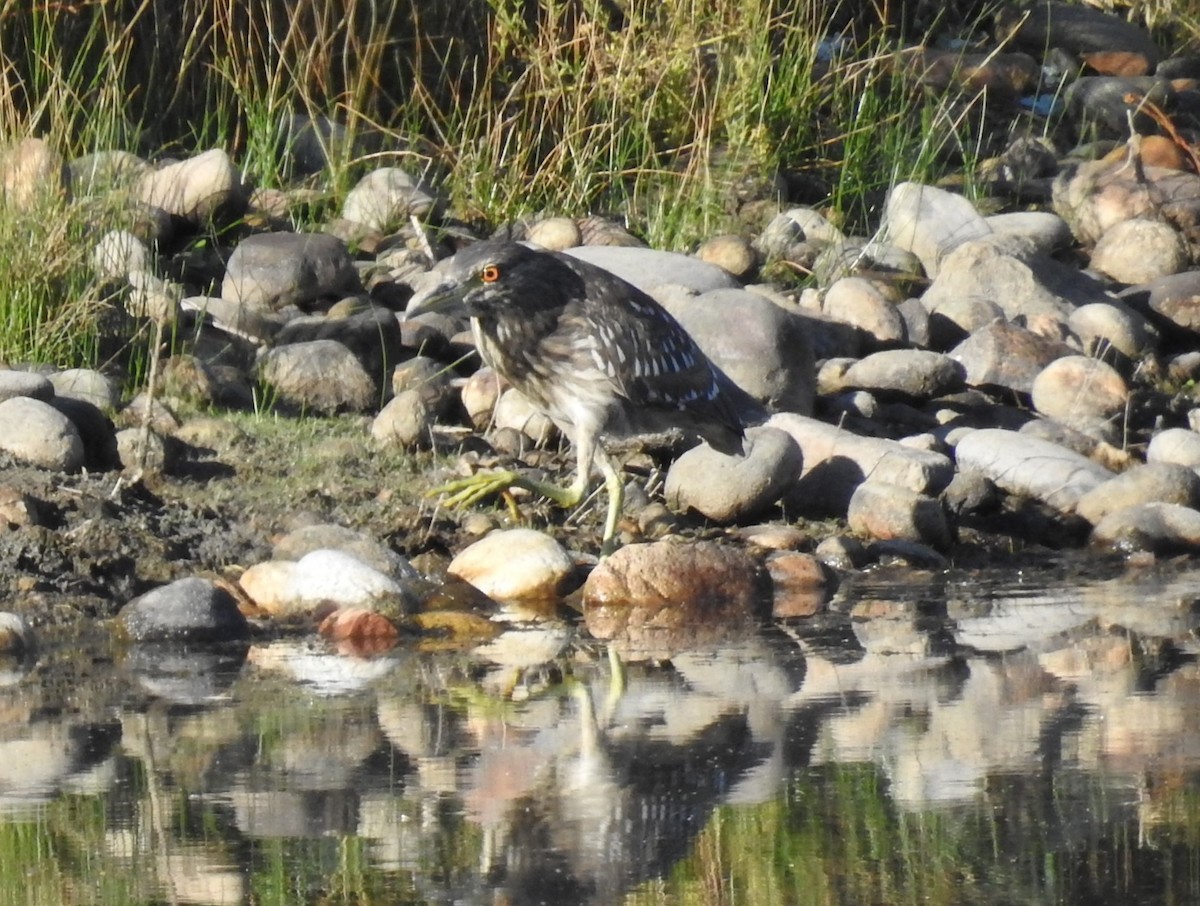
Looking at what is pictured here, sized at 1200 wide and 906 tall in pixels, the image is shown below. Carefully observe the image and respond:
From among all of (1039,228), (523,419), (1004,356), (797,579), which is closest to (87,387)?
(523,419)

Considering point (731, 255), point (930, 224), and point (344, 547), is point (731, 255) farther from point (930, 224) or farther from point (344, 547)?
point (344, 547)

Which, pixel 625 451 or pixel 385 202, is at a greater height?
pixel 385 202

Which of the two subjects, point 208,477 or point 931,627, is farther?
point 208,477

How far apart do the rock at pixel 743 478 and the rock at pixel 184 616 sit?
2.01m

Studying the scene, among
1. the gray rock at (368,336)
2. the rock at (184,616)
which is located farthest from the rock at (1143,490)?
the rock at (184,616)

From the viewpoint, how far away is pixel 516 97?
10.1m

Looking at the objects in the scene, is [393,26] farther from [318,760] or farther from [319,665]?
[318,760]

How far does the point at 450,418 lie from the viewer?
25.6 ft

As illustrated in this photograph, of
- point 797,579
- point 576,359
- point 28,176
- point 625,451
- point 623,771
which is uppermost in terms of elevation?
point 28,176

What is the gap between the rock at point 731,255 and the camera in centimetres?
931

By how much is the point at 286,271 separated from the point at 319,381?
1.00m

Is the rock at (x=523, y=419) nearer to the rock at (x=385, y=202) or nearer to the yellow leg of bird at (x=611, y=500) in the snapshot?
the yellow leg of bird at (x=611, y=500)

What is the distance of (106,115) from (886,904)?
270 inches

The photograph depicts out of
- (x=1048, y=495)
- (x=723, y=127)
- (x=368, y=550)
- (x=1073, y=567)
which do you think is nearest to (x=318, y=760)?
(x=368, y=550)
